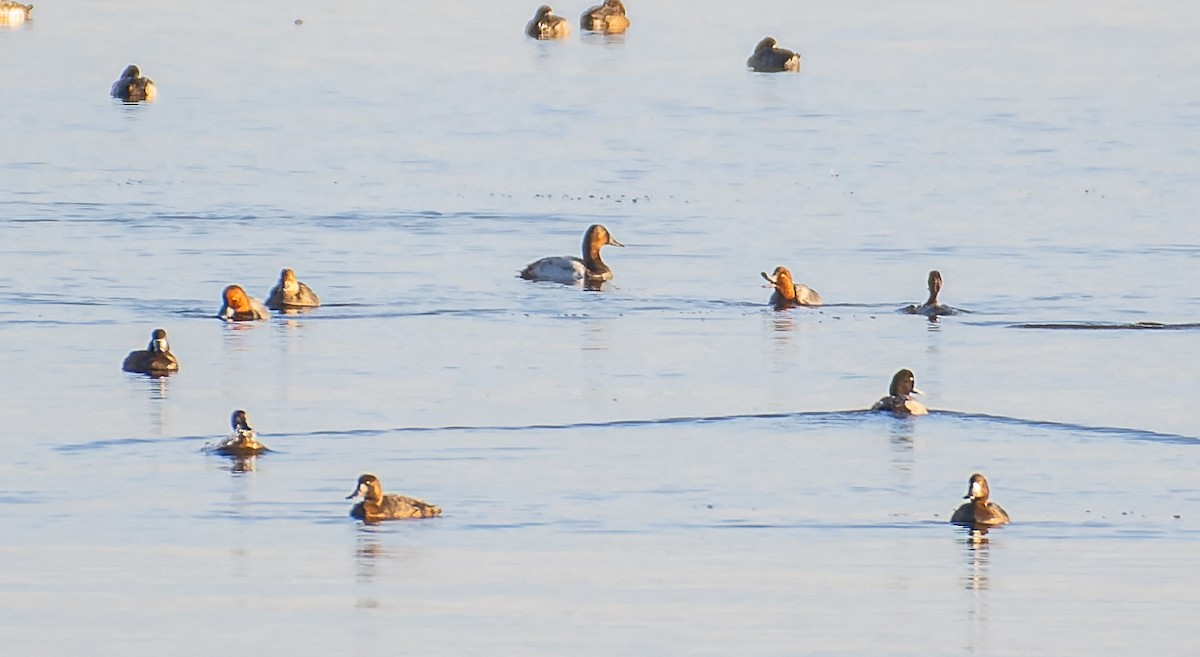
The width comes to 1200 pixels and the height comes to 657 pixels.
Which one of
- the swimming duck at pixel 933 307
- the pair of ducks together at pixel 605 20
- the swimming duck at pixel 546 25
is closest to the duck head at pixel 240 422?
the swimming duck at pixel 933 307

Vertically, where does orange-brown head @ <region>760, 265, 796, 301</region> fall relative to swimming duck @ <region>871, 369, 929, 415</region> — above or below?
above

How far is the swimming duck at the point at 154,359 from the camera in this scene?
882 inches

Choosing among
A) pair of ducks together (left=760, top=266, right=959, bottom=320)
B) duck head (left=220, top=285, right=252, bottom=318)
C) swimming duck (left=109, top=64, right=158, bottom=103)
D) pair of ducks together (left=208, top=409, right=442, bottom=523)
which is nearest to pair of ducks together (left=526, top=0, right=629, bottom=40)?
swimming duck (left=109, top=64, right=158, bottom=103)

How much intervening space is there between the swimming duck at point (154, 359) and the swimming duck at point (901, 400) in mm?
5814

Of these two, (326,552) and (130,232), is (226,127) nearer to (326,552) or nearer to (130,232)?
(130,232)

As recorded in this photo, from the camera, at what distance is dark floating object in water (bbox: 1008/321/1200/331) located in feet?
84.8

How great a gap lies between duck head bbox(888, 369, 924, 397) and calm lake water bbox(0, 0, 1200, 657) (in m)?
0.37

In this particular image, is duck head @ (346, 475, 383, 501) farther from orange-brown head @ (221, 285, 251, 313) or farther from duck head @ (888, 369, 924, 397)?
orange-brown head @ (221, 285, 251, 313)

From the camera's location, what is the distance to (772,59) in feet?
197

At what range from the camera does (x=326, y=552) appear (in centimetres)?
1588

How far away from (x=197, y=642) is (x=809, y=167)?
28.9 m

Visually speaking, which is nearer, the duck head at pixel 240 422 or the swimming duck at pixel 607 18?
the duck head at pixel 240 422

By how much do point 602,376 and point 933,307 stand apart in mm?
5049

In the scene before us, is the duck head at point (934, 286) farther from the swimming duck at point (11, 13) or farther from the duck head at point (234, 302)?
the swimming duck at point (11, 13)
